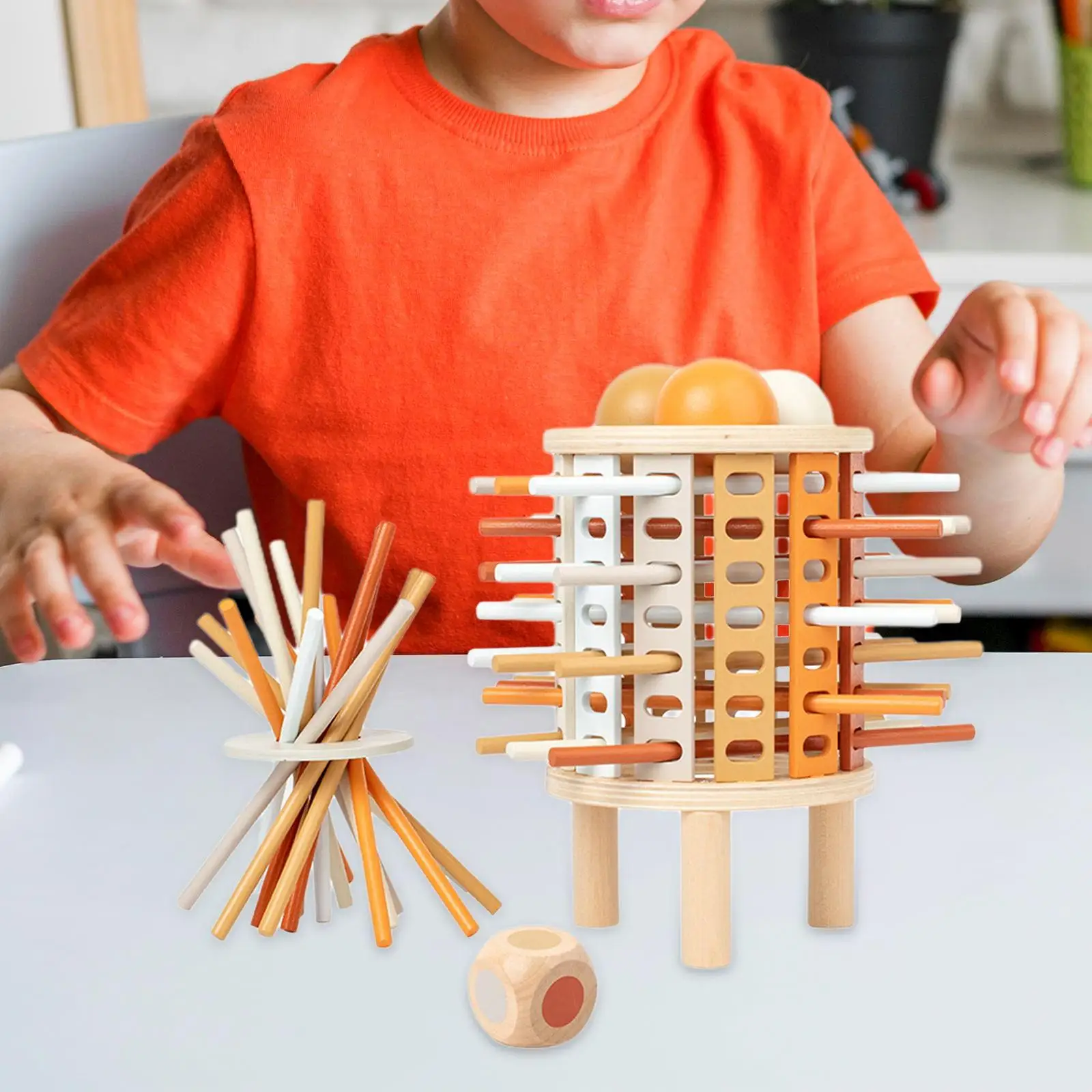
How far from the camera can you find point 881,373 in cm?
92

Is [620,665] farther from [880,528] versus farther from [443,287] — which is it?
[443,287]

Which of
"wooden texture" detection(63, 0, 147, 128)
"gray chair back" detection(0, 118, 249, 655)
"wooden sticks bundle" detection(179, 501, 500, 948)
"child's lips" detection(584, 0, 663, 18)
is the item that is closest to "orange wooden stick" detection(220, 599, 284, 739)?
"wooden sticks bundle" detection(179, 501, 500, 948)

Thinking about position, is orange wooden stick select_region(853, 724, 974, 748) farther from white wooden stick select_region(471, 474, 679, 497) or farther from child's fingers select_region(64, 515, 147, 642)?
child's fingers select_region(64, 515, 147, 642)

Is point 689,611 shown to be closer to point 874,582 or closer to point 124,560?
point 124,560

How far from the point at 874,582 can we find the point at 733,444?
95 centimetres

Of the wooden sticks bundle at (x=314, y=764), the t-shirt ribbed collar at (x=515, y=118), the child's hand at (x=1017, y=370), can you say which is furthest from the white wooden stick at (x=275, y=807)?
the t-shirt ribbed collar at (x=515, y=118)

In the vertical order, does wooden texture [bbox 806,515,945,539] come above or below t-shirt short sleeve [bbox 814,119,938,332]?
above

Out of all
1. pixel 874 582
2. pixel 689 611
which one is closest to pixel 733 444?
pixel 689 611

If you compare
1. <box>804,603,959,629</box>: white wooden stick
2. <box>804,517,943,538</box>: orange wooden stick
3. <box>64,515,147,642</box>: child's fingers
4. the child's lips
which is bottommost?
<box>64,515,147,642</box>: child's fingers

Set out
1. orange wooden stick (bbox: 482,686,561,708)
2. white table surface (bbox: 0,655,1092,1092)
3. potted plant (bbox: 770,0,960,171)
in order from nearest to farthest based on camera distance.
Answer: white table surface (bbox: 0,655,1092,1092) → orange wooden stick (bbox: 482,686,561,708) → potted plant (bbox: 770,0,960,171)

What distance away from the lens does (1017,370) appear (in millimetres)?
486

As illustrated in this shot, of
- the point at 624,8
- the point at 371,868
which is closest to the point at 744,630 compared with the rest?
the point at 371,868

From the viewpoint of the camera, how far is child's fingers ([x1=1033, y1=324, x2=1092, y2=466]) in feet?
1.69

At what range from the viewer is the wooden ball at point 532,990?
0.30 metres
